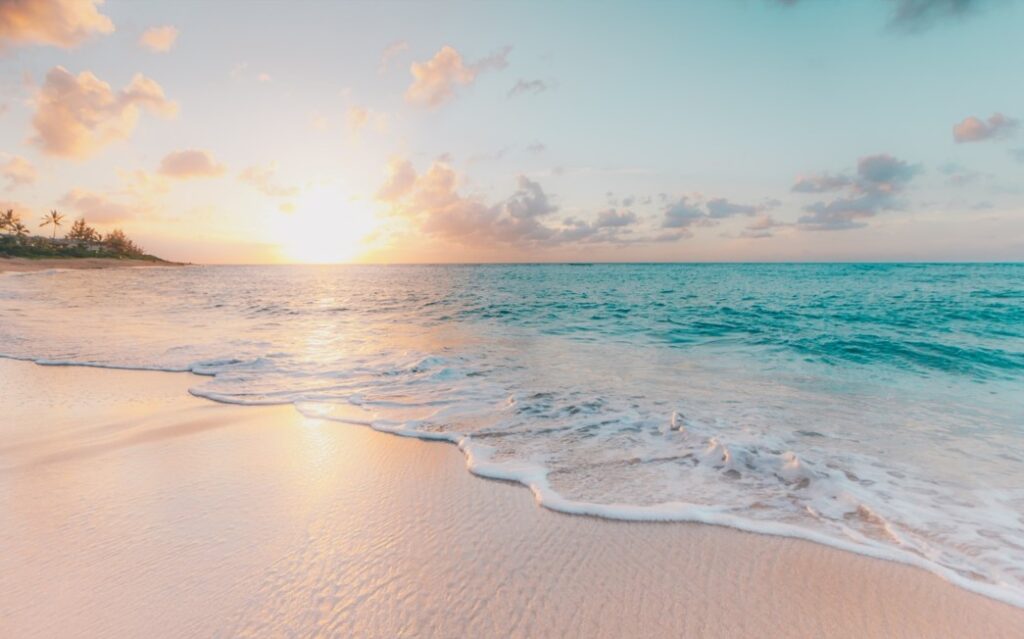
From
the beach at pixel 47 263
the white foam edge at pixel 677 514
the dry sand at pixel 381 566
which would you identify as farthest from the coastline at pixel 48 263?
the white foam edge at pixel 677 514

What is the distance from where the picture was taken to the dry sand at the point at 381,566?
2236mm

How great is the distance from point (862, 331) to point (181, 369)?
55.0 ft

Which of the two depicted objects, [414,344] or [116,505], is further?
[414,344]

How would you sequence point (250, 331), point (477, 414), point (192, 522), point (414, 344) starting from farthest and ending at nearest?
point (250, 331), point (414, 344), point (477, 414), point (192, 522)

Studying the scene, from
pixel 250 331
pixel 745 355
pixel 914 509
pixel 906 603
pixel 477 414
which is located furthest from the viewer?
pixel 250 331

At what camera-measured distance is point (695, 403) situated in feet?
20.6

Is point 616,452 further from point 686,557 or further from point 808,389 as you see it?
point 808,389

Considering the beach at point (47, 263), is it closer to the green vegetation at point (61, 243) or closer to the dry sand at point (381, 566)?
the green vegetation at point (61, 243)

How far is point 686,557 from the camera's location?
2811 millimetres

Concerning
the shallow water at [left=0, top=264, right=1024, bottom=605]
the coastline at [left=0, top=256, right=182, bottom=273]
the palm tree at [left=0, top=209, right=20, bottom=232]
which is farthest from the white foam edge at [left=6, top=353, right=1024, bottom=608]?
the palm tree at [left=0, top=209, right=20, bottom=232]

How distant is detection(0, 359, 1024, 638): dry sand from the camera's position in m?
2.24

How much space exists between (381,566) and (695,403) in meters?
4.90

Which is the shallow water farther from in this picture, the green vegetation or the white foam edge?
the green vegetation

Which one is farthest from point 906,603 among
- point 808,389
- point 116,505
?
point 808,389
